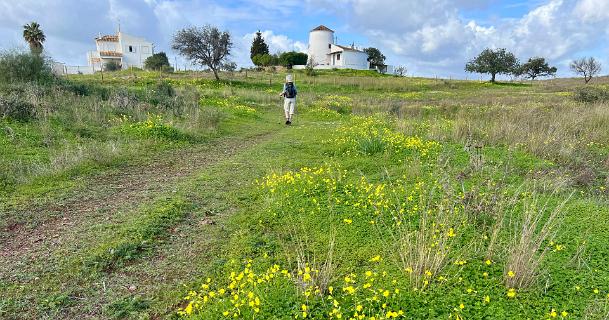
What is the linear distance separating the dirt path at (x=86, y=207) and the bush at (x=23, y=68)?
10.6 meters

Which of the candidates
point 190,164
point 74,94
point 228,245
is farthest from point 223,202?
point 74,94

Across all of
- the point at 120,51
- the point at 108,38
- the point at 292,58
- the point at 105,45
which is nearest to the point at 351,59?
the point at 292,58

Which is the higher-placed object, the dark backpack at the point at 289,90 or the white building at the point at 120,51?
the white building at the point at 120,51

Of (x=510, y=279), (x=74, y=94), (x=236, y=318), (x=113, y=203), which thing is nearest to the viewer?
(x=236, y=318)

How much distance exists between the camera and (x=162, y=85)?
20953 millimetres

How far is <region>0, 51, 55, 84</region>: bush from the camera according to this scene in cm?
1585

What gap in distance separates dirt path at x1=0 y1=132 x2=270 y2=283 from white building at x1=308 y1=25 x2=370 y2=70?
235 ft

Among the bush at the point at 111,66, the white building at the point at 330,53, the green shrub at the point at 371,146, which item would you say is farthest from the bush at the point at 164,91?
the white building at the point at 330,53

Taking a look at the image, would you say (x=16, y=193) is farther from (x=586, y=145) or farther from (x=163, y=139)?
(x=586, y=145)

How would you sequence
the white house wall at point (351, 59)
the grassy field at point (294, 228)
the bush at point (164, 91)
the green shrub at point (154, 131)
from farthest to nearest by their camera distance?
the white house wall at point (351, 59) → the bush at point (164, 91) → the green shrub at point (154, 131) → the grassy field at point (294, 228)

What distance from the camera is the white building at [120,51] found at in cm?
7075

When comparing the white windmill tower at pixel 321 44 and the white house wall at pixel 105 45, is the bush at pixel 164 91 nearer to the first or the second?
the white house wall at pixel 105 45

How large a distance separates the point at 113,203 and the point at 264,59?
231ft

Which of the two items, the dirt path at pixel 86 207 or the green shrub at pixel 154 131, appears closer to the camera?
the dirt path at pixel 86 207
